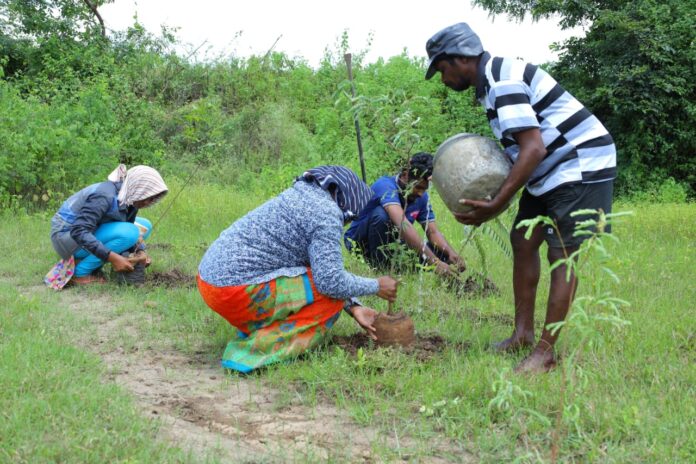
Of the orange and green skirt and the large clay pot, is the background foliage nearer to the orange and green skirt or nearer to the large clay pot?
the large clay pot

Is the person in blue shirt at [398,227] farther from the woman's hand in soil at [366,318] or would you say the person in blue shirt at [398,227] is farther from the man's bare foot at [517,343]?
the woman's hand in soil at [366,318]

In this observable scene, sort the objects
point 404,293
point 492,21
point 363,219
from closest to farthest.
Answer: point 404,293, point 363,219, point 492,21

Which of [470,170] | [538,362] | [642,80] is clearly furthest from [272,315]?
[642,80]

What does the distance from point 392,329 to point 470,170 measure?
1.02 meters

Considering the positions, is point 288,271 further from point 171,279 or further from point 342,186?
point 171,279

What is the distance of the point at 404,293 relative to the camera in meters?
5.43

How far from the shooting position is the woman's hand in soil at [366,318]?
406 centimetres

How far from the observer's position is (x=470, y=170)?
3.67 meters

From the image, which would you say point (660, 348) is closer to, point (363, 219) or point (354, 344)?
point (354, 344)

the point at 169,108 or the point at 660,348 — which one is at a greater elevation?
the point at 169,108

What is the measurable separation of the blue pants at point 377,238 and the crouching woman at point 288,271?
2102mm

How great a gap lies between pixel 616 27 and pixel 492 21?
4.02 metres

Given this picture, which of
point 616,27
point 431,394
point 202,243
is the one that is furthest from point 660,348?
point 616,27

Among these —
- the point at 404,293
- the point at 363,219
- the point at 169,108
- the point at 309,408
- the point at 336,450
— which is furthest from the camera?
the point at 169,108
